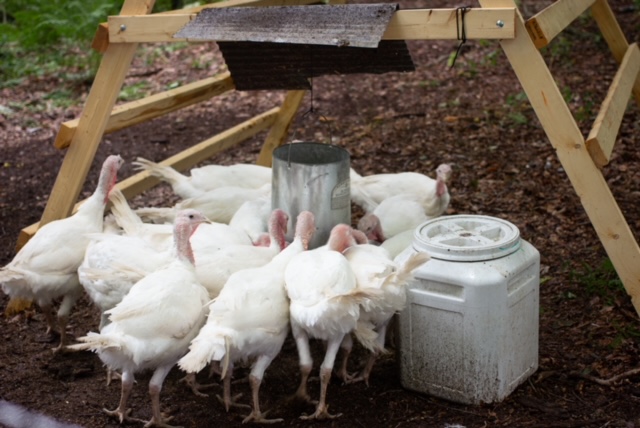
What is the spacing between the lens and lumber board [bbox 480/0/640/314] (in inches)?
151

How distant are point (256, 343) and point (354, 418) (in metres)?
0.65

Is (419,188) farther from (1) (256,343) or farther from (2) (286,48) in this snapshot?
(1) (256,343)

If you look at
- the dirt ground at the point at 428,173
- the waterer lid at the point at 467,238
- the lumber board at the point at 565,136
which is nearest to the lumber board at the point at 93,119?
the dirt ground at the point at 428,173

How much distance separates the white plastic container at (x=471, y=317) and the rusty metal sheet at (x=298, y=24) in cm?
106

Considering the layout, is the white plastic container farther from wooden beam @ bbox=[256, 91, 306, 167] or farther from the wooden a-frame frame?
wooden beam @ bbox=[256, 91, 306, 167]

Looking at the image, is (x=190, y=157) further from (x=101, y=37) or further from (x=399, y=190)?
(x=101, y=37)

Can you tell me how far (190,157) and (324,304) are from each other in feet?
9.41

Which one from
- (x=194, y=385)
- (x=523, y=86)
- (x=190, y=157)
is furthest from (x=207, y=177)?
(x=523, y=86)

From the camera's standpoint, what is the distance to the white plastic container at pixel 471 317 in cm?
389

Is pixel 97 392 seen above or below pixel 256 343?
below

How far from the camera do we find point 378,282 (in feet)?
12.9

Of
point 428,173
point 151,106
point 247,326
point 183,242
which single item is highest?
point 151,106

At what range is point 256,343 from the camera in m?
3.96

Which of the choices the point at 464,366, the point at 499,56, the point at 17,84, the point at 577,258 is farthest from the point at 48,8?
the point at 464,366
